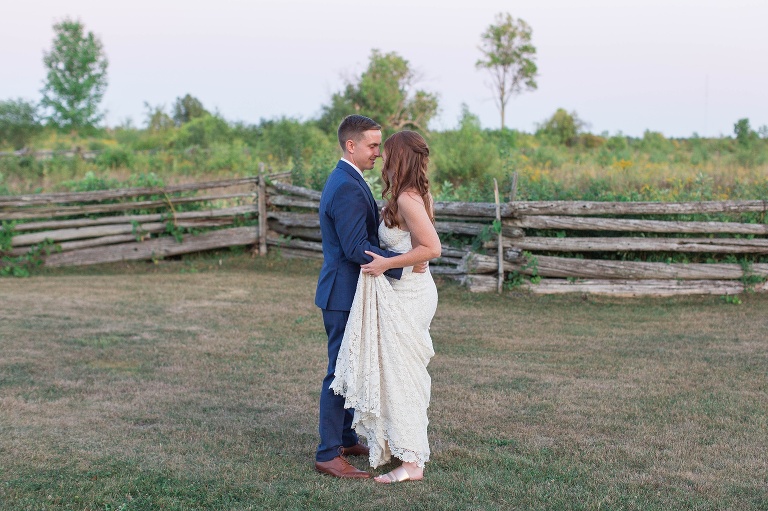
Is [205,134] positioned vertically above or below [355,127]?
above

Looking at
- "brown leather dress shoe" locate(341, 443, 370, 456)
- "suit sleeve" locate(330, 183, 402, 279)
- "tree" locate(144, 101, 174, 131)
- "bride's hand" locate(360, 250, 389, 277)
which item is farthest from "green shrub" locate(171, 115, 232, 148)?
"bride's hand" locate(360, 250, 389, 277)

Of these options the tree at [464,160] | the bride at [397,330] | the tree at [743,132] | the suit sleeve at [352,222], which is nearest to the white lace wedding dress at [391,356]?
the bride at [397,330]

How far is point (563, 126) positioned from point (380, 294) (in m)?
28.2

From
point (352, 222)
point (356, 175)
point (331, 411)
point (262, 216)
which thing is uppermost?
point (356, 175)

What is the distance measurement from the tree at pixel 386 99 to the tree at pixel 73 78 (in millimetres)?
13184

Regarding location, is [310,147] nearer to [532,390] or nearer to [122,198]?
[122,198]

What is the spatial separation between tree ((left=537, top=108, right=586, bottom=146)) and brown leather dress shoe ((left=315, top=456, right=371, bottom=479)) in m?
27.4

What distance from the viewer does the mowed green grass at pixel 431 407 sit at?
4.04m

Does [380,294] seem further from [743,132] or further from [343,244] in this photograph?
[743,132]

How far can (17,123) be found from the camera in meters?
29.9

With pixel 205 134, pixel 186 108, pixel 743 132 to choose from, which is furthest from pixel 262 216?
pixel 186 108

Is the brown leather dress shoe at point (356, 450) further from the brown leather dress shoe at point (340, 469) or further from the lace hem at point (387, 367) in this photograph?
the lace hem at point (387, 367)

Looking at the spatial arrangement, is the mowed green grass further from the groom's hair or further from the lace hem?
the groom's hair

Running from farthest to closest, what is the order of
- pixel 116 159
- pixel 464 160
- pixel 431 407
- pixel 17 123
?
pixel 17 123, pixel 116 159, pixel 464 160, pixel 431 407
